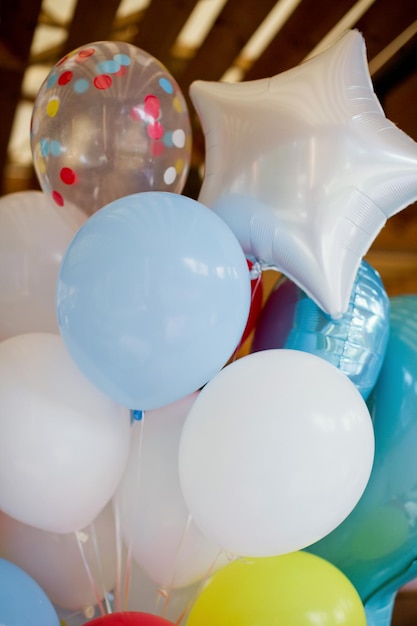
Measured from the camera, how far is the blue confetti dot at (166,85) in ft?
3.58

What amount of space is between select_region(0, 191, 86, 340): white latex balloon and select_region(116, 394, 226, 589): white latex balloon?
231mm

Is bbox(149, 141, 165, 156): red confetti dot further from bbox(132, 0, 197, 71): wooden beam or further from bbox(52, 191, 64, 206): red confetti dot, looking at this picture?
bbox(132, 0, 197, 71): wooden beam

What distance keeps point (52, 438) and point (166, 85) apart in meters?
0.55

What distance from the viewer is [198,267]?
87cm

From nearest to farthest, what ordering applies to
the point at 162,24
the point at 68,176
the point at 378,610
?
1. the point at 68,176
2. the point at 378,610
3. the point at 162,24

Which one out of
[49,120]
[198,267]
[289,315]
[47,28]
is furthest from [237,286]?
[47,28]

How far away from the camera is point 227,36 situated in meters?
3.29

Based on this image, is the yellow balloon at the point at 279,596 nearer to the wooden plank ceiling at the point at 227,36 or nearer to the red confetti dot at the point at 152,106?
the red confetti dot at the point at 152,106

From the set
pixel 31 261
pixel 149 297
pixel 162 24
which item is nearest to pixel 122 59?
pixel 31 261

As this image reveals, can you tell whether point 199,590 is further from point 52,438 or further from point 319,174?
point 319,174

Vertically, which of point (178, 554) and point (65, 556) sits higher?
point (178, 554)

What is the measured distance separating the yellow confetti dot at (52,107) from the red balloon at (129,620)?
0.69m

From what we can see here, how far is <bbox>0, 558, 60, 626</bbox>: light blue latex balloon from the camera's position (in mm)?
899

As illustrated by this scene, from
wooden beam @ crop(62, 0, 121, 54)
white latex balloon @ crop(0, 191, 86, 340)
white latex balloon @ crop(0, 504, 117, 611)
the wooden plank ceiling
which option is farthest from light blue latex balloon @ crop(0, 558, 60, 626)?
wooden beam @ crop(62, 0, 121, 54)
